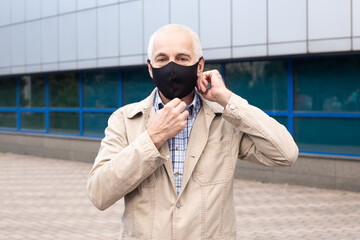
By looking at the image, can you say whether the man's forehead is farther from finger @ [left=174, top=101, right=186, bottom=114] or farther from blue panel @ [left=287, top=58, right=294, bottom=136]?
blue panel @ [left=287, top=58, right=294, bottom=136]

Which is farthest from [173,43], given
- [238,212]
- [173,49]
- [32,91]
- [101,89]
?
[32,91]

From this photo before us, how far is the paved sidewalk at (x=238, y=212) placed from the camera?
675cm

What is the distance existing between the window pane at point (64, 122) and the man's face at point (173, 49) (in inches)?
532

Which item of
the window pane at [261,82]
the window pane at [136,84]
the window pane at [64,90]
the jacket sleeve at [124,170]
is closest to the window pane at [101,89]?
the window pane at [136,84]

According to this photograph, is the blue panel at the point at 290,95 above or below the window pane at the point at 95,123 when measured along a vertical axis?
above

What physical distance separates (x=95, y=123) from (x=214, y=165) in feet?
42.4

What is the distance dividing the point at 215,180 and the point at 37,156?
590 inches

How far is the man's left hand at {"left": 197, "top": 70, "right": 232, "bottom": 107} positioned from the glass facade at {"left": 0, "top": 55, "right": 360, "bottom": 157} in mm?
8065

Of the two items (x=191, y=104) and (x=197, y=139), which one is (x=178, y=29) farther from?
(x=197, y=139)

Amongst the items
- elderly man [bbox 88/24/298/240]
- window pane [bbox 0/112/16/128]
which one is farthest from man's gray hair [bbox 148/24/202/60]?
window pane [bbox 0/112/16/128]

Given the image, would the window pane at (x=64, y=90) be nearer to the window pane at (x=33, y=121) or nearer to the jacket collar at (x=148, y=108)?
the window pane at (x=33, y=121)

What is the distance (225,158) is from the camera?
2258mm

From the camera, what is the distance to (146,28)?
42.2 feet

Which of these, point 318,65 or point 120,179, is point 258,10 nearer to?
point 318,65
